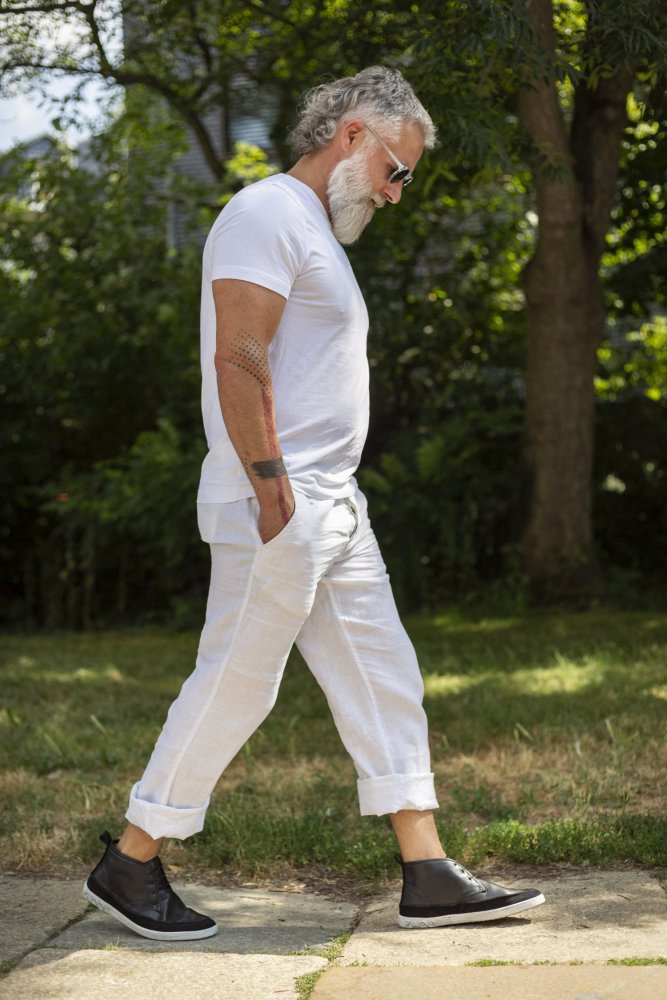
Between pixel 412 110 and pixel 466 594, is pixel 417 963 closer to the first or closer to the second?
pixel 412 110

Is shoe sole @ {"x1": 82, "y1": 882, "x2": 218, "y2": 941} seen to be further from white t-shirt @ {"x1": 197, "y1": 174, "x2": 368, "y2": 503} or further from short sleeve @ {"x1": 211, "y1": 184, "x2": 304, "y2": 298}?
short sleeve @ {"x1": 211, "y1": 184, "x2": 304, "y2": 298}

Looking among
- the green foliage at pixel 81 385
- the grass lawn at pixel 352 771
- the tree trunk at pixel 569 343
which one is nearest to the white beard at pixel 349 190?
the grass lawn at pixel 352 771

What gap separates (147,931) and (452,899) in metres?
0.75

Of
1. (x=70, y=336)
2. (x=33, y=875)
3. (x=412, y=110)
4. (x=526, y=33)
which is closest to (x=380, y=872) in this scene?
(x=33, y=875)

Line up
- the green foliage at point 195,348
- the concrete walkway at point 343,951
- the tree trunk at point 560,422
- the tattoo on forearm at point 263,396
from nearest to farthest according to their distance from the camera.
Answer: the concrete walkway at point 343,951
the tattoo on forearm at point 263,396
the tree trunk at point 560,422
the green foliage at point 195,348

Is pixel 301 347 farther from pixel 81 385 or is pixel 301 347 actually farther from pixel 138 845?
pixel 81 385

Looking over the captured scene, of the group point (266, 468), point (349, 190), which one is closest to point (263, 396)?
point (266, 468)

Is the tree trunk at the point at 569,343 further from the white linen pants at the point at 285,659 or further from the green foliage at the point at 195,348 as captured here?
the white linen pants at the point at 285,659

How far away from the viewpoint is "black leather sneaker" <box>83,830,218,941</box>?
303 centimetres

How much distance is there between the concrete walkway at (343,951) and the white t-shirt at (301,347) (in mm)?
1078

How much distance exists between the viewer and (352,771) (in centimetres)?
467

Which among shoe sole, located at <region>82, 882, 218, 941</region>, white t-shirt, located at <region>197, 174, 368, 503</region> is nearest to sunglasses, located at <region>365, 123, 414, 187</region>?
white t-shirt, located at <region>197, 174, 368, 503</region>

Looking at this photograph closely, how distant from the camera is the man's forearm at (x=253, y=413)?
9.37 feet

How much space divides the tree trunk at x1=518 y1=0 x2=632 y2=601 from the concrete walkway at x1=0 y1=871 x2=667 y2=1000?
→ 230 inches
